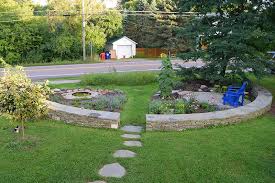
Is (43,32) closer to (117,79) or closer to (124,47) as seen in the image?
(124,47)

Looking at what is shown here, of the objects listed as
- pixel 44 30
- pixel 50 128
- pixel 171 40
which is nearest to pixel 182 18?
pixel 171 40

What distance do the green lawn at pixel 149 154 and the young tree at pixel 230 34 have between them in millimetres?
4831

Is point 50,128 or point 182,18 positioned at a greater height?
point 182,18

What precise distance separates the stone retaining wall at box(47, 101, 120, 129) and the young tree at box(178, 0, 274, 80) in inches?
268

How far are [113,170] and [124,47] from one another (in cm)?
3395

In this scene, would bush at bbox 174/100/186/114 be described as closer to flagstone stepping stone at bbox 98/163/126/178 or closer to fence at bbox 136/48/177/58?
flagstone stepping stone at bbox 98/163/126/178

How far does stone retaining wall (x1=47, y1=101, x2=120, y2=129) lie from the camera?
10.3m

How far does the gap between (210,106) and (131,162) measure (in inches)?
217

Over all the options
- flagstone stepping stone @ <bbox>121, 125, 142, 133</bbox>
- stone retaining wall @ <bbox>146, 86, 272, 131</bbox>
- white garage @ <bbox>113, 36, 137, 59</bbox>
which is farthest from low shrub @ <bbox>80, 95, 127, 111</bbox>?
white garage @ <bbox>113, 36, 137, 59</bbox>

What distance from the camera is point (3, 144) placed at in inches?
346

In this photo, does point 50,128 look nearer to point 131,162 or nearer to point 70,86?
point 131,162

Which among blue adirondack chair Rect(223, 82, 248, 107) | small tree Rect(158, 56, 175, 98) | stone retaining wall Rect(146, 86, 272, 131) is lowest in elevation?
stone retaining wall Rect(146, 86, 272, 131)

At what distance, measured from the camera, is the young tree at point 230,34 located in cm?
1493

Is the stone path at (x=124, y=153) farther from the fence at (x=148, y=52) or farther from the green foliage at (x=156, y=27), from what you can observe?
the fence at (x=148, y=52)
